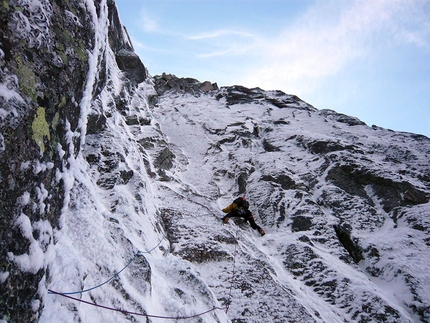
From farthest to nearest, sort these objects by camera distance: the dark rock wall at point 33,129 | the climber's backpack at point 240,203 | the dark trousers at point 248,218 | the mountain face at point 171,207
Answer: the climber's backpack at point 240,203
the dark trousers at point 248,218
the mountain face at point 171,207
the dark rock wall at point 33,129

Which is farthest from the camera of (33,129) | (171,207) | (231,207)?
(231,207)

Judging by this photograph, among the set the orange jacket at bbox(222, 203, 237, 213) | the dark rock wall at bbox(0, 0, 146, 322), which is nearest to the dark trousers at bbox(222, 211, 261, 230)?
the orange jacket at bbox(222, 203, 237, 213)

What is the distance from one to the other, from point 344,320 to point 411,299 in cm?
275

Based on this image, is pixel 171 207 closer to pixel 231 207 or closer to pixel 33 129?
pixel 231 207

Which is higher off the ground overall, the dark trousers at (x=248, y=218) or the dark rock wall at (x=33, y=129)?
the dark rock wall at (x=33, y=129)

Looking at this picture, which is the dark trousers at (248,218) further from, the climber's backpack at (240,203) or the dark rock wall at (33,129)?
the dark rock wall at (33,129)

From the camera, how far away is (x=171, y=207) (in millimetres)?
11484

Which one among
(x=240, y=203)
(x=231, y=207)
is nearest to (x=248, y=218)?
(x=240, y=203)

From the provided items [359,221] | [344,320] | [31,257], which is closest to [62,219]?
[31,257]

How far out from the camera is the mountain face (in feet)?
11.3

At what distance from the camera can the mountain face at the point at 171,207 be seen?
11.3ft

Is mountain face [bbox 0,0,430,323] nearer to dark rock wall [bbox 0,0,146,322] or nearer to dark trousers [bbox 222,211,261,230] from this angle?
dark rock wall [bbox 0,0,146,322]

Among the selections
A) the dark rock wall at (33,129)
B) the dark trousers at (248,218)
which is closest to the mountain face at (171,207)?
the dark rock wall at (33,129)

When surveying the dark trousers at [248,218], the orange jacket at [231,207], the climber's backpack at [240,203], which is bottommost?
the dark trousers at [248,218]
